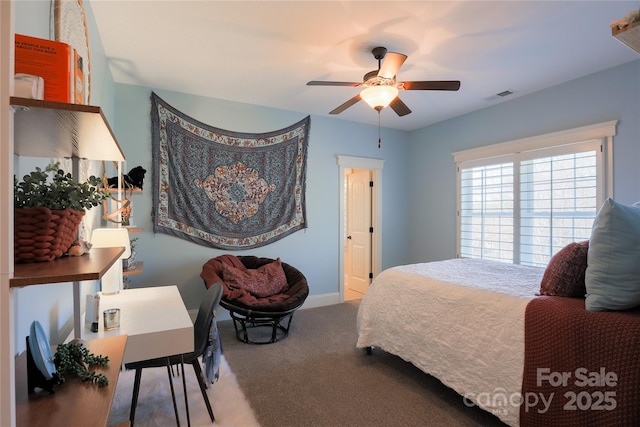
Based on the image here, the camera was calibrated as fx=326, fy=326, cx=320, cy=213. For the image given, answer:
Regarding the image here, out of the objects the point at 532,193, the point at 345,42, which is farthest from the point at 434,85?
the point at 532,193

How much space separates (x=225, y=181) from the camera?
4.02 meters

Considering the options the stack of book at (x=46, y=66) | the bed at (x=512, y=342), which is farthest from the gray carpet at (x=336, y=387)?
the stack of book at (x=46, y=66)

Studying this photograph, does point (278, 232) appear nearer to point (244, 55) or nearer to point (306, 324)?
point (306, 324)

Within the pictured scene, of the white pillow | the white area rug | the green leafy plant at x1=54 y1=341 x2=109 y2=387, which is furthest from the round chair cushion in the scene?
the white pillow

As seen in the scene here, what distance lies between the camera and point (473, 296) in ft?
6.98

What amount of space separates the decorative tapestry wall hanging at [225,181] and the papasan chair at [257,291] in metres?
0.43

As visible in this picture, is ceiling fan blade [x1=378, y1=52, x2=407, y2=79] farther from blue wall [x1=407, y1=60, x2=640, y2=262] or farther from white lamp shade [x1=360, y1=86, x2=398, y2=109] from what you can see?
blue wall [x1=407, y1=60, x2=640, y2=262]

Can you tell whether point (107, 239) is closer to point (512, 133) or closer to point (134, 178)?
point (134, 178)

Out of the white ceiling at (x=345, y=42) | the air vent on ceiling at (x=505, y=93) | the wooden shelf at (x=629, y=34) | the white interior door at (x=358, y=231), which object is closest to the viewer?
the wooden shelf at (x=629, y=34)

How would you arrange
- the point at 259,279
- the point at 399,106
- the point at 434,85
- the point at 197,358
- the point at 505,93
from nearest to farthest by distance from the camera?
the point at 197,358 → the point at 434,85 → the point at 399,106 → the point at 259,279 → the point at 505,93

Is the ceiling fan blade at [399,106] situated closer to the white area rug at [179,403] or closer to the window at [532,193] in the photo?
the window at [532,193]

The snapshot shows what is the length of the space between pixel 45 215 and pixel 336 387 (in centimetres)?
222

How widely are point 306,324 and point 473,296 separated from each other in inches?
87.6

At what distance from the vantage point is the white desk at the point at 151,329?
1.53 meters
